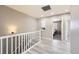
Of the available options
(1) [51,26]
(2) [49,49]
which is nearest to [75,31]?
(2) [49,49]

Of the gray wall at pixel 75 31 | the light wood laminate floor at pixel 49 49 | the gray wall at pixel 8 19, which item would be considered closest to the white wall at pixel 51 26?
the light wood laminate floor at pixel 49 49

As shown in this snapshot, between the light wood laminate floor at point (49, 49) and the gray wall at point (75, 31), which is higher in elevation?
the gray wall at point (75, 31)

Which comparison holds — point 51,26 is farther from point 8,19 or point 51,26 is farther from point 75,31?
point 75,31

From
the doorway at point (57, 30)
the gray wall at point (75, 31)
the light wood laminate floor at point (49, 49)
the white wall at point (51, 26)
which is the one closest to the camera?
the gray wall at point (75, 31)

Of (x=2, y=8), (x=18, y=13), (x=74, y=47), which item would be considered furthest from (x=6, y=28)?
(x=74, y=47)

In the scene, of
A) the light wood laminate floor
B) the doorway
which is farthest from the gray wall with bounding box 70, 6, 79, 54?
the doorway

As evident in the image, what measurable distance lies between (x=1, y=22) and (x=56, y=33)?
18.0ft

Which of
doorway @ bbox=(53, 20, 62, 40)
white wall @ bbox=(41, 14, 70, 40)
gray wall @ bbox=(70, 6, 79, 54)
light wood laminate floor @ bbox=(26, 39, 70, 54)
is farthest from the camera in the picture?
doorway @ bbox=(53, 20, 62, 40)

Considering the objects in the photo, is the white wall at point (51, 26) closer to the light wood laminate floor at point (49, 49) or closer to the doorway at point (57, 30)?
the doorway at point (57, 30)

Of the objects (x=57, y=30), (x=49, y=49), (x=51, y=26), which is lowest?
(x=49, y=49)

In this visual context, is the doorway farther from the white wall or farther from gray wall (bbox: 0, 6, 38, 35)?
gray wall (bbox: 0, 6, 38, 35)

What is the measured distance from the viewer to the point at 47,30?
919 centimetres
